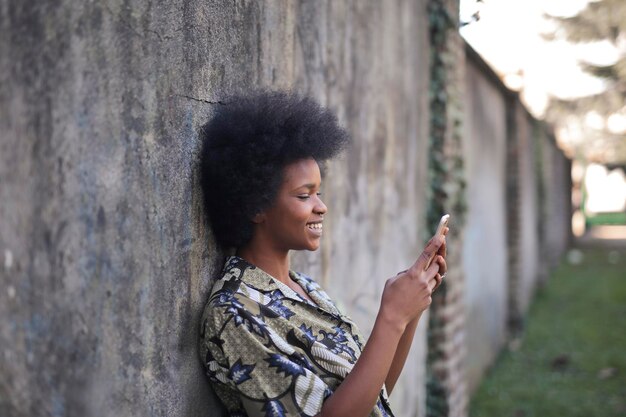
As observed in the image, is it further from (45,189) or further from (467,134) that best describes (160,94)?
(467,134)

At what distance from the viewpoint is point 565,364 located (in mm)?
7922

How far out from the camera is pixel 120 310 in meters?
1.73

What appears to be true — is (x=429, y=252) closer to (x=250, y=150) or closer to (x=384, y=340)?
(x=384, y=340)

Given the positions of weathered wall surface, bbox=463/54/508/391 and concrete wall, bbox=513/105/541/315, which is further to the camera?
concrete wall, bbox=513/105/541/315

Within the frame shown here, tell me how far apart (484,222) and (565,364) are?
1.67 meters

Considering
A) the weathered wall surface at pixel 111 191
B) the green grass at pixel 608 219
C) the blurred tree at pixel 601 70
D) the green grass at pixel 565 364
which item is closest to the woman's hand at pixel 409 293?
the weathered wall surface at pixel 111 191

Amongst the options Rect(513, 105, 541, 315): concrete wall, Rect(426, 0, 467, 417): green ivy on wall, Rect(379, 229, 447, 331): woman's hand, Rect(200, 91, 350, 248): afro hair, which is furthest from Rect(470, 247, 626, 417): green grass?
Rect(200, 91, 350, 248): afro hair

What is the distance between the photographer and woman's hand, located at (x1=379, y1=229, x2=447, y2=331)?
6.74ft

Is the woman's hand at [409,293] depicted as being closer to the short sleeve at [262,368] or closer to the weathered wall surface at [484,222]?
the short sleeve at [262,368]

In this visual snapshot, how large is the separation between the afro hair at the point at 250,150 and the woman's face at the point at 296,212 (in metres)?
0.03

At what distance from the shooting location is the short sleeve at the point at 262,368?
1.87 metres

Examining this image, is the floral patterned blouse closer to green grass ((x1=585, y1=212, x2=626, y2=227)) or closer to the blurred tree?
the blurred tree

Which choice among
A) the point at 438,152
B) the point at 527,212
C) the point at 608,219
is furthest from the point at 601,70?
the point at 608,219

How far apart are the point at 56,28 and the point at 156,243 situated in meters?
0.59
